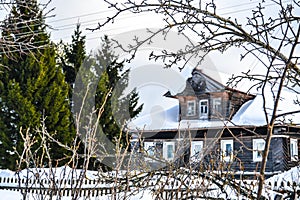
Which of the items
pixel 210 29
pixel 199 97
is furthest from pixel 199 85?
pixel 210 29

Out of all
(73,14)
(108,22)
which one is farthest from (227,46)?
(73,14)

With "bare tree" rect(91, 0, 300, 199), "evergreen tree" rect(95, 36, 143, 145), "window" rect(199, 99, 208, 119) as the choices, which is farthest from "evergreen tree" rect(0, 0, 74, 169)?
"bare tree" rect(91, 0, 300, 199)

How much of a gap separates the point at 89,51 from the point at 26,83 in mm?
4247

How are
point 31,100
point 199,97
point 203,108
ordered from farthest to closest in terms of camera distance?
point 199,97, point 203,108, point 31,100

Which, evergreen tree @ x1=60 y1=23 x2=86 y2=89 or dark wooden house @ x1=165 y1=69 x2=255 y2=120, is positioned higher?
evergreen tree @ x1=60 y1=23 x2=86 y2=89

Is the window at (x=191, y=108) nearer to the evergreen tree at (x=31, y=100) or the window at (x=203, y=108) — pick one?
the window at (x=203, y=108)

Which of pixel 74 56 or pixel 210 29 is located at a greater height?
pixel 74 56

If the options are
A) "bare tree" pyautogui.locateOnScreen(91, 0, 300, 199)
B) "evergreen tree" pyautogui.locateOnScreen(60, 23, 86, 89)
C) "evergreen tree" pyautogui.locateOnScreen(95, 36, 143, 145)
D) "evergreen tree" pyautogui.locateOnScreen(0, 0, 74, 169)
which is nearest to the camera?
"bare tree" pyautogui.locateOnScreen(91, 0, 300, 199)

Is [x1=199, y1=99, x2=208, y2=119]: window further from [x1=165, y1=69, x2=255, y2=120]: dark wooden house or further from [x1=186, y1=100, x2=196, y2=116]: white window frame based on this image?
[x1=186, y1=100, x2=196, y2=116]: white window frame

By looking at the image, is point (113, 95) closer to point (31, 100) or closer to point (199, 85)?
point (31, 100)

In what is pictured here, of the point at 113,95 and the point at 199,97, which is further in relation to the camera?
the point at 199,97

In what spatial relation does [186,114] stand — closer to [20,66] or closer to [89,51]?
[89,51]

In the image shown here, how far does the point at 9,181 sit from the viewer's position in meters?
13.3

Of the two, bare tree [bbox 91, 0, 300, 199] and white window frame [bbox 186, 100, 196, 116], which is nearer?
bare tree [bbox 91, 0, 300, 199]
